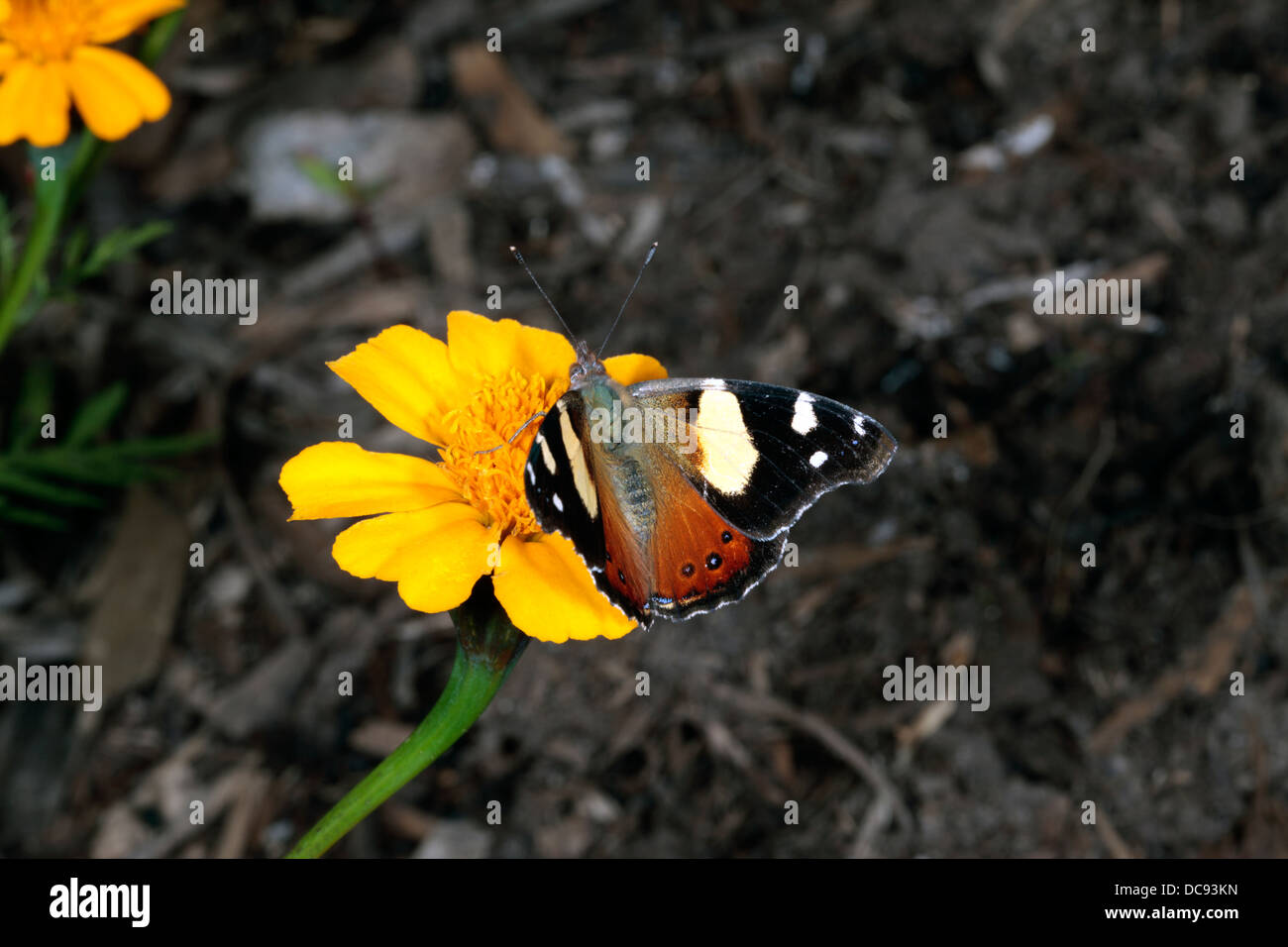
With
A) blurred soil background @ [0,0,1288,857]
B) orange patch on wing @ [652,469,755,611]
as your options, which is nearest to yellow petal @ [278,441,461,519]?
orange patch on wing @ [652,469,755,611]

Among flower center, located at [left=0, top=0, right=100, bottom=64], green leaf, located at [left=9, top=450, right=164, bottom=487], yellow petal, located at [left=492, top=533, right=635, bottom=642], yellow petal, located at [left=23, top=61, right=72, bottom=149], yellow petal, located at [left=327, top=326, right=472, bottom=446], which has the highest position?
flower center, located at [left=0, top=0, right=100, bottom=64]

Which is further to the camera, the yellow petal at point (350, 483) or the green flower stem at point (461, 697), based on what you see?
the yellow petal at point (350, 483)

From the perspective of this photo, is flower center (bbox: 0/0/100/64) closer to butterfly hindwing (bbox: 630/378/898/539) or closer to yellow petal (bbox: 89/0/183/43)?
yellow petal (bbox: 89/0/183/43)

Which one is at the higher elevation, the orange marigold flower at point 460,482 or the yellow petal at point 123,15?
the yellow petal at point 123,15

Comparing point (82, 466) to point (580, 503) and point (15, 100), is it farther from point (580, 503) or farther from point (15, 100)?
point (580, 503)

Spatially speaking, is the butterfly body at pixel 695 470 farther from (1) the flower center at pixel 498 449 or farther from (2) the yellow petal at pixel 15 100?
(2) the yellow petal at pixel 15 100

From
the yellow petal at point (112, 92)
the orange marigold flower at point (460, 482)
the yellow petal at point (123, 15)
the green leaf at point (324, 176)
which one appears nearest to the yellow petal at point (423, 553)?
the orange marigold flower at point (460, 482)

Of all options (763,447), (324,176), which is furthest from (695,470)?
(324,176)
